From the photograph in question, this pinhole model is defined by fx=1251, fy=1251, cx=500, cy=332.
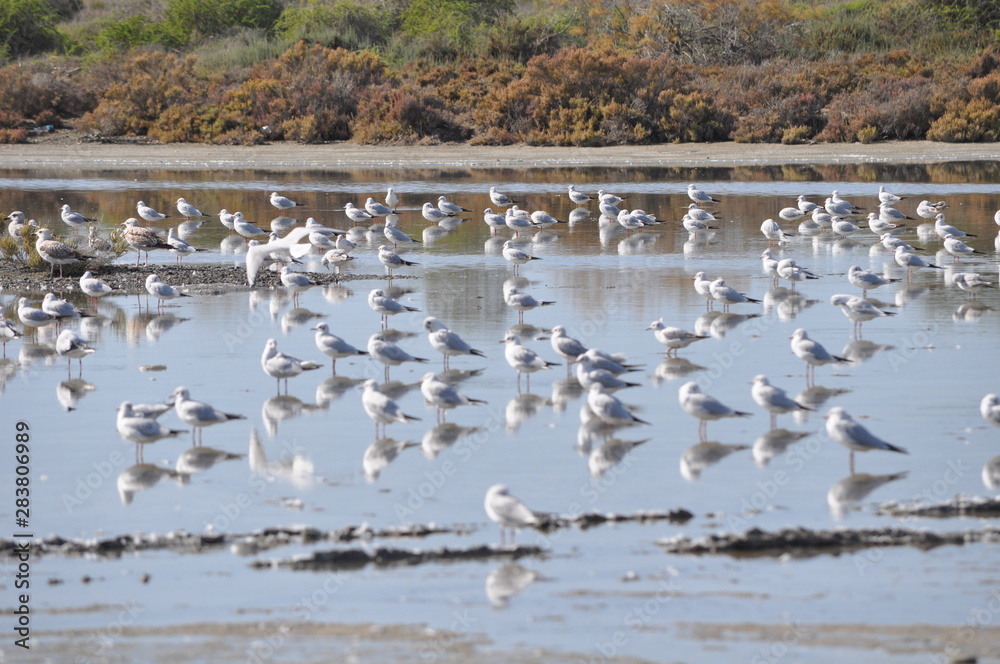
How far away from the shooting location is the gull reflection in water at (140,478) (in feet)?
28.4

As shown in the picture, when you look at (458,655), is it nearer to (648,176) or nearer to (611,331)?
(611,331)

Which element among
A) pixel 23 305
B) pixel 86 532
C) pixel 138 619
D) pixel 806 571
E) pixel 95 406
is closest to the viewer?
pixel 138 619

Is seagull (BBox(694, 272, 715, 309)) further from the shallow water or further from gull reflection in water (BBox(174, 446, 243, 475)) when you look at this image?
gull reflection in water (BBox(174, 446, 243, 475))

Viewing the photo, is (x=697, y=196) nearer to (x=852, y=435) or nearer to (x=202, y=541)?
(x=852, y=435)

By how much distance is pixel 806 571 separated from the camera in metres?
7.14

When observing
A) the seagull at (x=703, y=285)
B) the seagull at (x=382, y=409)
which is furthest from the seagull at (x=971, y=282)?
the seagull at (x=382, y=409)

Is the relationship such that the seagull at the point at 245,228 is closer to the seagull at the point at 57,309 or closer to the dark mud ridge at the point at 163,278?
the dark mud ridge at the point at 163,278

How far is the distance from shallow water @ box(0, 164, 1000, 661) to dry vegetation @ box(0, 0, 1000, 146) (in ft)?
73.2

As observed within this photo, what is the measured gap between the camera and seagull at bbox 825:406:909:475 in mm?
8844

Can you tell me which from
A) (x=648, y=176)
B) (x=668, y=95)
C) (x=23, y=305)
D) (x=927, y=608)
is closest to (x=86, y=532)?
(x=927, y=608)

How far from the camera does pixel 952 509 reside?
795 cm

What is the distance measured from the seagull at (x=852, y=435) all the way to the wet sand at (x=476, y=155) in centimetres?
2713

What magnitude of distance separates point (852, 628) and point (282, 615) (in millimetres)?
2976

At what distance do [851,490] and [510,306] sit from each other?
7330 mm
